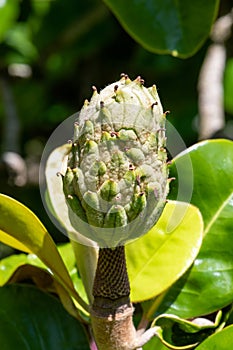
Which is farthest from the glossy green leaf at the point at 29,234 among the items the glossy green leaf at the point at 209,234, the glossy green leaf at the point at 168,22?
the glossy green leaf at the point at 168,22

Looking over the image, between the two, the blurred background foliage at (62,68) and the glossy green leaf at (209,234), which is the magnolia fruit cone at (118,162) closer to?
the glossy green leaf at (209,234)

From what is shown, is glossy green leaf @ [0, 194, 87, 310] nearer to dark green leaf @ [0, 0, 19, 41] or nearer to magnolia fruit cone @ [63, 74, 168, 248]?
magnolia fruit cone @ [63, 74, 168, 248]

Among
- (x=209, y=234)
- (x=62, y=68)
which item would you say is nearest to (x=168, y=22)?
(x=209, y=234)

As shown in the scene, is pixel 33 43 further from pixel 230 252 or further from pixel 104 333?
pixel 104 333

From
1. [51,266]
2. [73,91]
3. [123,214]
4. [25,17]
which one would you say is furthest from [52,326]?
[73,91]

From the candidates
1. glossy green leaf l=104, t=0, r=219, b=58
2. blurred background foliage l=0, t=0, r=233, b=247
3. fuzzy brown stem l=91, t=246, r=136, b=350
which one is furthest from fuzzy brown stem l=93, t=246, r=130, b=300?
blurred background foliage l=0, t=0, r=233, b=247

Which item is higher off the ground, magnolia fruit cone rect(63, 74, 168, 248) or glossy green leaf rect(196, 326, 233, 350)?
magnolia fruit cone rect(63, 74, 168, 248)
